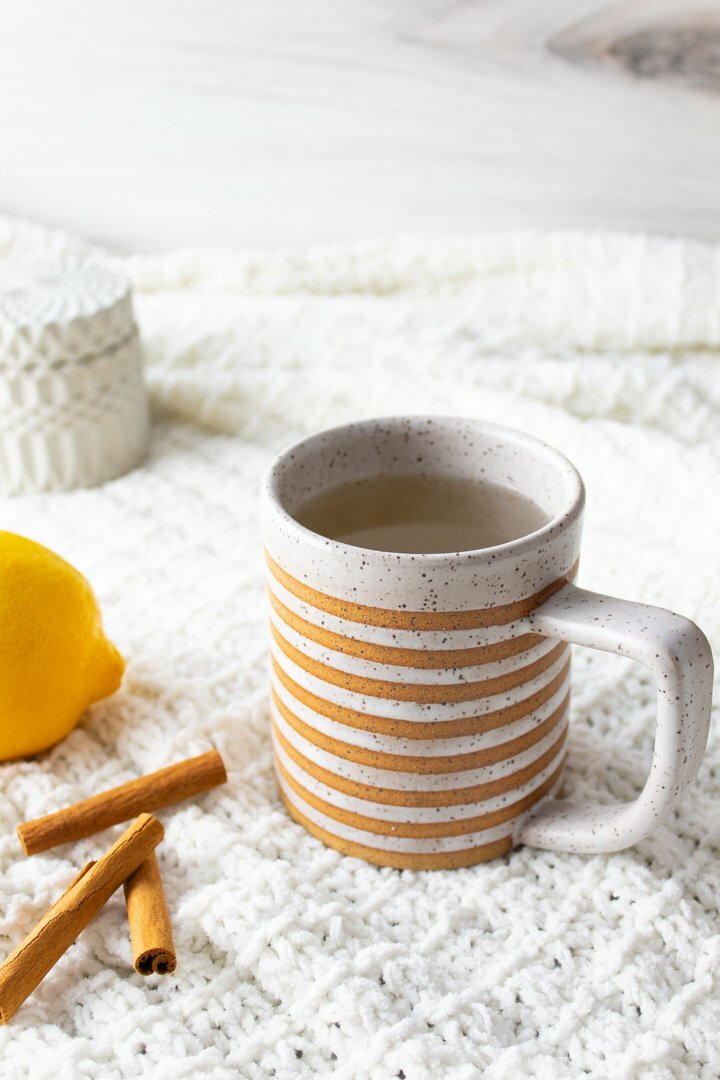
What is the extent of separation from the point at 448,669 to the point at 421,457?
0.17 meters

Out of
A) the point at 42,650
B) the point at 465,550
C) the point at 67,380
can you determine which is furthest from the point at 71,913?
the point at 67,380

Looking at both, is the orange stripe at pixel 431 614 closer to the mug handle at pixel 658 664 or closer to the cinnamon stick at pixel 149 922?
the mug handle at pixel 658 664

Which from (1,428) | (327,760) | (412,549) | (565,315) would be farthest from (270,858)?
(565,315)

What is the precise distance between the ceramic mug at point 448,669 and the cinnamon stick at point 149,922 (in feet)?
0.30

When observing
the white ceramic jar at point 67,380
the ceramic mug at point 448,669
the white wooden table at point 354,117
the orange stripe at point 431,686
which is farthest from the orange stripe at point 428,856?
the white wooden table at point 354,117

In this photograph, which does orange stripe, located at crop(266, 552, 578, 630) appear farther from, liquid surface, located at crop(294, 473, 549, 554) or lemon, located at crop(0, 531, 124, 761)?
lemon, located at crop(0, 531, 124, 761)

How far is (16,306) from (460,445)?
51 centimetres

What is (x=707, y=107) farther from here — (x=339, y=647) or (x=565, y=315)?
(x=339, y=647)

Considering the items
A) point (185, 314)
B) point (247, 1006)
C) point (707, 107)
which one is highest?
point (707, 107)

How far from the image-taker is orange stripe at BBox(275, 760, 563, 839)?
56cm

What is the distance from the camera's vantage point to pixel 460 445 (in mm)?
626

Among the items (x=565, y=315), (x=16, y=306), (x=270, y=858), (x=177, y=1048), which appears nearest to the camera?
(x=177, y=1048)

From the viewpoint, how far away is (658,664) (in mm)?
471

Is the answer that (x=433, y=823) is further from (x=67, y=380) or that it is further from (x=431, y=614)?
(x=67, y=380)
